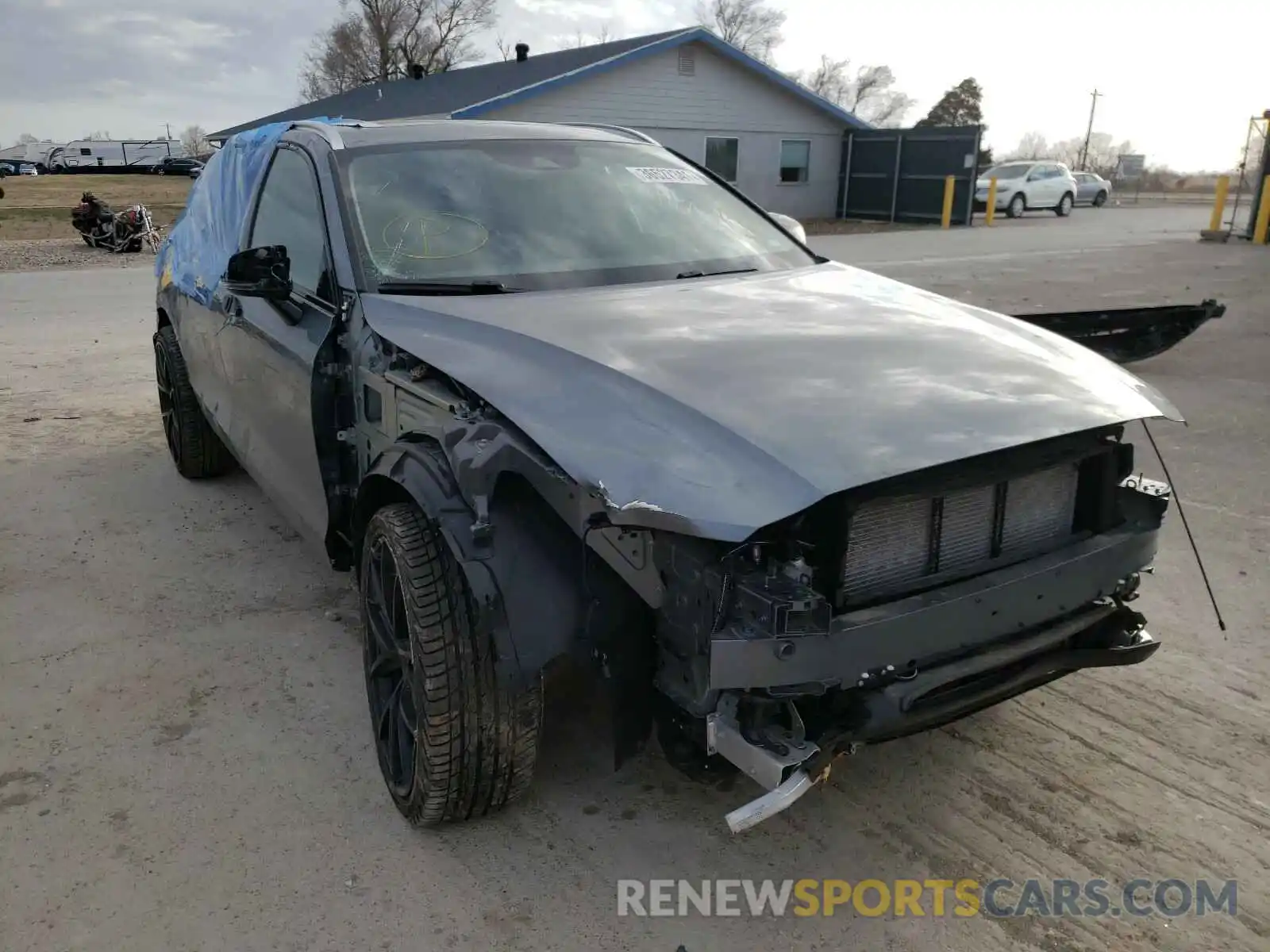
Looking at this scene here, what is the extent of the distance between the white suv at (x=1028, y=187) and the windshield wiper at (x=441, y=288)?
30425 millimetres

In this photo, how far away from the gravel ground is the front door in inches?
544

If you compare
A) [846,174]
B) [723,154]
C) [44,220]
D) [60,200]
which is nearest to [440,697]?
[723,154]

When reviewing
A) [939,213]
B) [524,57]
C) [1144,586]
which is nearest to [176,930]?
[1144,586]

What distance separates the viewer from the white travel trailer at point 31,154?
64688 millimetres

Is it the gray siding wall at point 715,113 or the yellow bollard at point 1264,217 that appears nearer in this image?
the yellow bollard at point 1264,217

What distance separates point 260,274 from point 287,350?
0.27 metres

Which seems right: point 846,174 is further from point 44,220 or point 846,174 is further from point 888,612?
point 888,612

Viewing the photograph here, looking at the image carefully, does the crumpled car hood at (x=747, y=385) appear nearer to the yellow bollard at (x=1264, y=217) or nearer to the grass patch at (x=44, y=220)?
the grass patch at (x=44, y=220)

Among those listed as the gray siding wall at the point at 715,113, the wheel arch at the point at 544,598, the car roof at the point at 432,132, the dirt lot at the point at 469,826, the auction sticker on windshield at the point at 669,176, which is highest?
the gray siding wall at the point at 715,113

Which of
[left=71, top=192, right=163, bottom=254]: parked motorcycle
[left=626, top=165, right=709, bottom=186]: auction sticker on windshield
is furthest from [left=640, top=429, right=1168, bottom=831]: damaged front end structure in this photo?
[left=71, top=192, right=163, bottom=254]: parked motorcycle

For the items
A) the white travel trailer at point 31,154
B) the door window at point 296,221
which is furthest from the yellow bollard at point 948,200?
the white travel trailer at point 31,154

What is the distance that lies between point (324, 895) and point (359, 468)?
129cm

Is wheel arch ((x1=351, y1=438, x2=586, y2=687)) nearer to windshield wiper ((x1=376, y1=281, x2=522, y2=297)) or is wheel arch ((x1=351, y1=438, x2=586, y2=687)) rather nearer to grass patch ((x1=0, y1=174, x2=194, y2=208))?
windshield wiper ((x1=376, y1=281, x2=522, y2=297))

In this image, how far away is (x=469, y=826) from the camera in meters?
2.68
